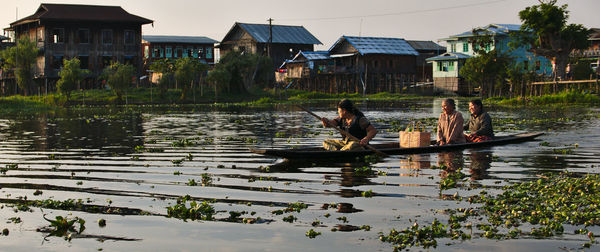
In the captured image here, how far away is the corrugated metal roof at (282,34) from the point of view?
86000mm

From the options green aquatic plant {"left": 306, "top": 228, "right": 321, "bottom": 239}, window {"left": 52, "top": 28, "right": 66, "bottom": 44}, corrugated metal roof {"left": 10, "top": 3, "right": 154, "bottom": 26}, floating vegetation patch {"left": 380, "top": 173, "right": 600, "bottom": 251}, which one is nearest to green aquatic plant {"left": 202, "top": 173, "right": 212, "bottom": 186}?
green aquatic plant {"left": 306, "top": 228, "right": 321, "bottom": 239}

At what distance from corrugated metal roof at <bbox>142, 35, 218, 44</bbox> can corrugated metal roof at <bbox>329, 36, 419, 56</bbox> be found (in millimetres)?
14930

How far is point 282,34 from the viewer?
87938 mm

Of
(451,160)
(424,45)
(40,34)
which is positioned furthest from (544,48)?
(451,160)

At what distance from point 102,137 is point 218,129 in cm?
503

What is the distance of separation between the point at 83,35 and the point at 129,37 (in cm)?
432

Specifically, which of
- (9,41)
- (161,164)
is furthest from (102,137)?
(9,41)

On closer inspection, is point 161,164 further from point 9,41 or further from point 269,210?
point 9,41

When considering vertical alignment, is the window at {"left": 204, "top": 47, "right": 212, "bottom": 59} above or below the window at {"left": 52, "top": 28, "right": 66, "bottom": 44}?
below

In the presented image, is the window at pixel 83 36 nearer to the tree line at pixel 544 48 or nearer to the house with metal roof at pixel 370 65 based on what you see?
the house with metal roof at pixel 370 65

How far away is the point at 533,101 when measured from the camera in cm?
5169

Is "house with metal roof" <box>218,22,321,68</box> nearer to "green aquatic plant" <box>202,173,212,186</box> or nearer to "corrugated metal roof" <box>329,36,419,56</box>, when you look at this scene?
"corrugated metal roof" <box>329,36,419,56</box>

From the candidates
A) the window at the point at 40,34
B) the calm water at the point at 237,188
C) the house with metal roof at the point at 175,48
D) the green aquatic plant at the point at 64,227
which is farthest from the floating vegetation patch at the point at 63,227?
the house with metal roof at the point at 175,48

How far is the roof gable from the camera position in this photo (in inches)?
3386
